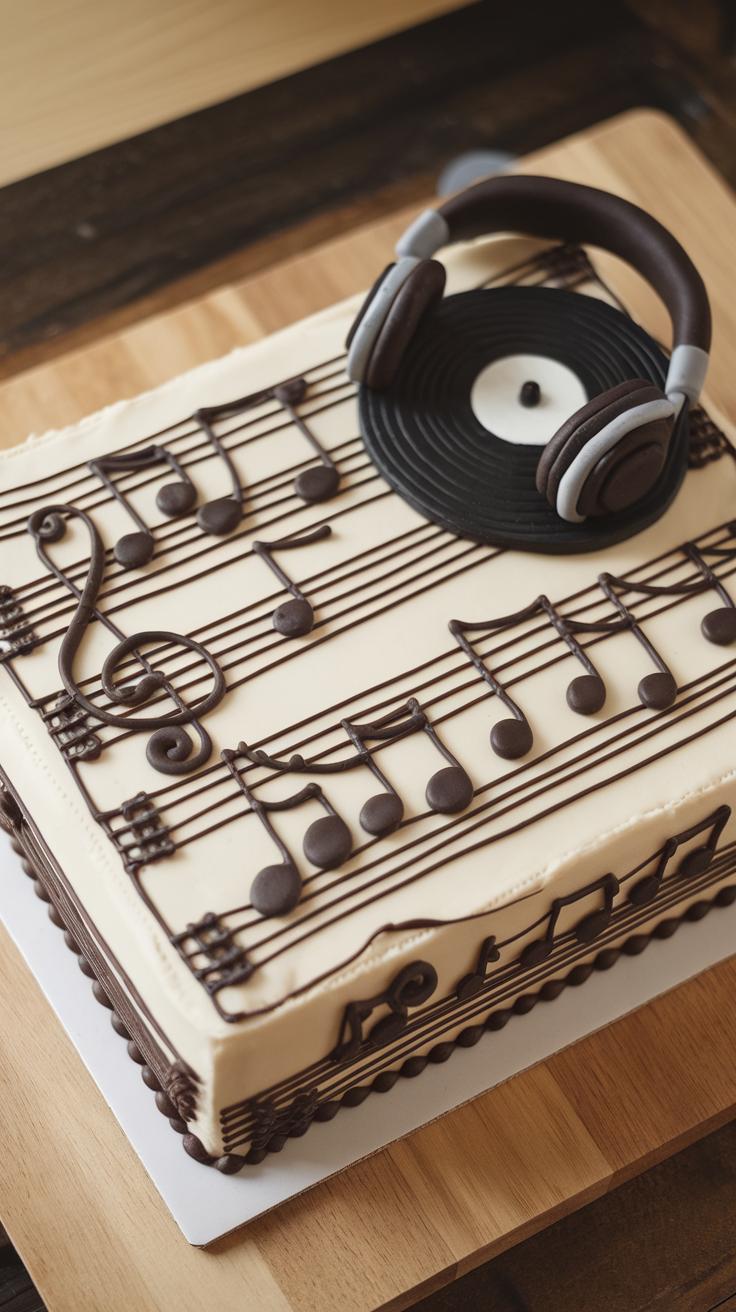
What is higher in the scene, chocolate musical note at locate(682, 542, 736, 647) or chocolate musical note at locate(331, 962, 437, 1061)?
chocolate musical note at locate(682, 542, 736, 647)

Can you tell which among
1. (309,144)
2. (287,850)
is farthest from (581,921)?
(309,144)

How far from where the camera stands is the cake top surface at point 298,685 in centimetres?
124

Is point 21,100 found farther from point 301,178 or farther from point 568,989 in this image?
point 568,989

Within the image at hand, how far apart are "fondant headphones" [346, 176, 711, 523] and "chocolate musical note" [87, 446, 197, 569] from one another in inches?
9.8

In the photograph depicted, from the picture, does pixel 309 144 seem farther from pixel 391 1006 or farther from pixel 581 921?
pixel 391 1006

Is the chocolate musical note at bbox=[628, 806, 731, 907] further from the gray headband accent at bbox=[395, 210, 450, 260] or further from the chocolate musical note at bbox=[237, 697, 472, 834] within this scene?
the gray headband accent at bbox=[395, 210, 450, 260]

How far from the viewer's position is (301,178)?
8.38ft

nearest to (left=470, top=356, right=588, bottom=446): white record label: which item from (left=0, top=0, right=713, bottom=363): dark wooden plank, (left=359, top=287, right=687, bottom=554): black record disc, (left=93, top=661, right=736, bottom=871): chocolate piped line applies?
(left=359, top=287, right=687, bottom=554): black record disc

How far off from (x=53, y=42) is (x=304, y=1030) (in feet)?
7.18

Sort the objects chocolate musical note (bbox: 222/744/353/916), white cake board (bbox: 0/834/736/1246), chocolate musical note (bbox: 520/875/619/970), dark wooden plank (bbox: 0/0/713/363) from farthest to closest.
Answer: dark wooden plank (bbox: 0/0/713/363), white cake board (bbox: 0/834/736/1246), chocolate musical note (bbox: 520/875/619/970), chocolate musical note (bbox: 222/744/353/916)

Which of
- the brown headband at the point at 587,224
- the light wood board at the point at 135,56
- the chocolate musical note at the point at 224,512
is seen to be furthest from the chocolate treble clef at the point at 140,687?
the light wood board at the point at 135,56

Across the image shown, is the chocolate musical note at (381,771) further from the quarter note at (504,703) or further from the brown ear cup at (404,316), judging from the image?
the brown ear cup at (404,316)

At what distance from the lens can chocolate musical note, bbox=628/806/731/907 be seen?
53.5 inches

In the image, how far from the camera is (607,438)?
135 centimetres
